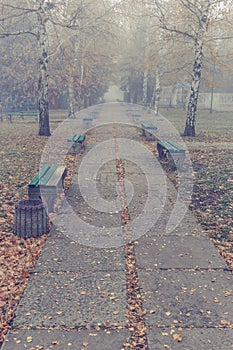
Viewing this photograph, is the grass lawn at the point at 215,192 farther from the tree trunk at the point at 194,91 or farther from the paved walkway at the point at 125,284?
the tree trunk at the point at 194,91

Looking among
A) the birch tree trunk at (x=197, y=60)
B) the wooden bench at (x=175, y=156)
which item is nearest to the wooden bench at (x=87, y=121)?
the birch tree trunk at (x=197, y=60)

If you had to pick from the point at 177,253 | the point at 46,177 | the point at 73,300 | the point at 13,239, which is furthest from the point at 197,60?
the point at 73,300

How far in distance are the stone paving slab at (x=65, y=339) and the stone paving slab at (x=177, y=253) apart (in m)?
1.56

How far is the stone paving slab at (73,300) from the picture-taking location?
3883mm

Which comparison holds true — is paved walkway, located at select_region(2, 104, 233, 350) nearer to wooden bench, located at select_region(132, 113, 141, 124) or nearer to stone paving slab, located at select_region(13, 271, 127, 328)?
stone paving slab, located at select_region(13, 271, 127, 328)

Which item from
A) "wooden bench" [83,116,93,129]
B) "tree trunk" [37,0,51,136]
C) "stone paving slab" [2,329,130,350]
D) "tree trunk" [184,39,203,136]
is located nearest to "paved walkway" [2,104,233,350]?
"stone paving slab" [2,329,130,350]

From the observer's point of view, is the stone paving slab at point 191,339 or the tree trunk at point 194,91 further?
the tree trunk at point 194,91

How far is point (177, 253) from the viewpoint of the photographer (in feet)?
18.0

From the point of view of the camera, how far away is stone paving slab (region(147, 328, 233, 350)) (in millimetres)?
3504

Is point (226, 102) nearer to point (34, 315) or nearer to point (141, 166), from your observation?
point (141, 166)

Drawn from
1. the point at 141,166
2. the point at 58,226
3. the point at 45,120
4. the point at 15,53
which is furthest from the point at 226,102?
the point at 58,226

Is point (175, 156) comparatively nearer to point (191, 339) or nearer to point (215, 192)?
point (215, 192)

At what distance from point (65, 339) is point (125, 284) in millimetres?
1235

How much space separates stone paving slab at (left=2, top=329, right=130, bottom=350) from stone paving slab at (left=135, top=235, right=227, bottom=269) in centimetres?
156
